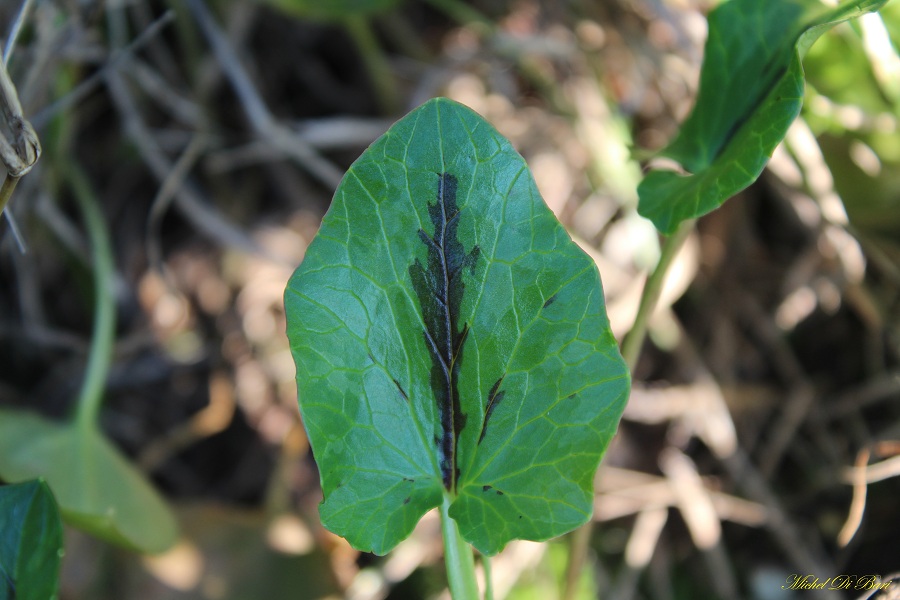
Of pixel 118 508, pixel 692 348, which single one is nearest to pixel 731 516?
pixel 692 348

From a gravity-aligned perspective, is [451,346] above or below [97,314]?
above

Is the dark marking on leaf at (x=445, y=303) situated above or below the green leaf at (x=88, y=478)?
above

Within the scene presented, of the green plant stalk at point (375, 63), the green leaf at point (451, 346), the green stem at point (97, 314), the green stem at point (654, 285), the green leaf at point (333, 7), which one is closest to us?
the green leaf at point (451, 346)

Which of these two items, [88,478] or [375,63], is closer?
[88,478]

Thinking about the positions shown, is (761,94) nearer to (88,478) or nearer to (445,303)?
(445,303)

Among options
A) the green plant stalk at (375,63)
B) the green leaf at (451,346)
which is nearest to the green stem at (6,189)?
the green leaf at (451,346)

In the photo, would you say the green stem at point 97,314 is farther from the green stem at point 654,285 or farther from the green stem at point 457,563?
the green stem at point 654,285

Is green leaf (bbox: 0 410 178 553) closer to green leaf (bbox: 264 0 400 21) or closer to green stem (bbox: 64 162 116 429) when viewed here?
green stem (bbox: 64 162 116 429)

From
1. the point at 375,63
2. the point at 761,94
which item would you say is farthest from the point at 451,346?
the point at 375,63

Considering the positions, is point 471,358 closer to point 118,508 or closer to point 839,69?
point 118,508
